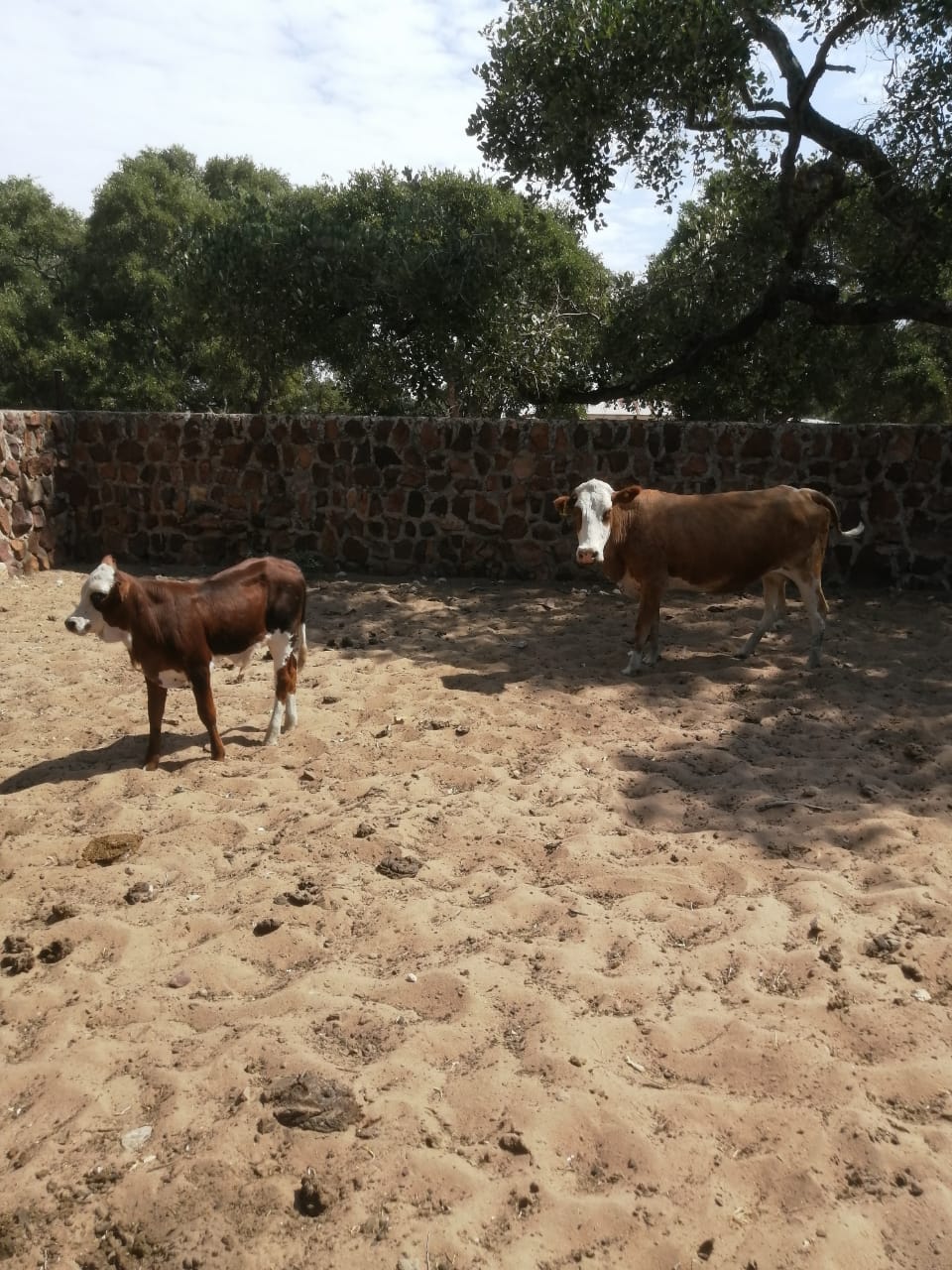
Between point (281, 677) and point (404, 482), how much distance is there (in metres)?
5.43

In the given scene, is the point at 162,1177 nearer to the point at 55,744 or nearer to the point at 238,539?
the point at 55,744

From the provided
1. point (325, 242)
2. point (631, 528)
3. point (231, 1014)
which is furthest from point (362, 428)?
point (231, 1014)

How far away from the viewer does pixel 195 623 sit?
5449 millimetres

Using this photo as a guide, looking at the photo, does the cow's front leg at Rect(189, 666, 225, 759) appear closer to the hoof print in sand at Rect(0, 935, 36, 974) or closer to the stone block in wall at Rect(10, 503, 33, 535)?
the hoof print in sand at Rect(0, 935, 36, 974)

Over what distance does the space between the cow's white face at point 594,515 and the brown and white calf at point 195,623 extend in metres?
2.24

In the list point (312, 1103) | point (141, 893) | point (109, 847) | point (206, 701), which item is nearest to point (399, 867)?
point (141, 893)

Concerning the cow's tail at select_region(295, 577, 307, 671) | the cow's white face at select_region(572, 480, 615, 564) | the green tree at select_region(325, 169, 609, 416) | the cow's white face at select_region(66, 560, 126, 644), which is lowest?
the cow's tail at select_region(295, 577, 307, 671)

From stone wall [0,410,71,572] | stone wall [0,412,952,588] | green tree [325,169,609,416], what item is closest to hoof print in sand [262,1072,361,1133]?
stone wall [0,412,952,588]

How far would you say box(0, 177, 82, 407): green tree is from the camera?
24.3 meters

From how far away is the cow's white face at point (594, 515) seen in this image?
7199 mm

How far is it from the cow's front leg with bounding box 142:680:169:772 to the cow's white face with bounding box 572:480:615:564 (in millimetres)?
3073

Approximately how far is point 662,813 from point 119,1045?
274 cm

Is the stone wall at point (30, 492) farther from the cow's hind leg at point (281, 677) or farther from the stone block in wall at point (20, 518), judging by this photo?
the cow's hind leg at point (281, 677)

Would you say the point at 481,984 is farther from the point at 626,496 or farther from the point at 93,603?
the point at 626,496
